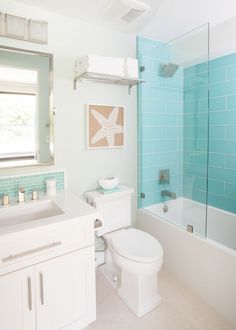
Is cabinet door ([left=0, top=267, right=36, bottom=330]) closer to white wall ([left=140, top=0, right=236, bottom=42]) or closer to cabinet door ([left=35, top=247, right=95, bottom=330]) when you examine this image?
cabinet door ([left=35, top=247, right=95, bottom=330])

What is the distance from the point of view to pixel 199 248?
1756mm

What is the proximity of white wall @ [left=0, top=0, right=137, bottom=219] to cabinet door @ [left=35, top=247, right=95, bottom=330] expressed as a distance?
716 millimetres

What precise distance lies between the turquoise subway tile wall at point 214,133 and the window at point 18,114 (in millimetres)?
1512

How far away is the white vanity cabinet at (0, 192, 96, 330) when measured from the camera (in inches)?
46.3

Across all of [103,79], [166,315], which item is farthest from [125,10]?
[166,315]

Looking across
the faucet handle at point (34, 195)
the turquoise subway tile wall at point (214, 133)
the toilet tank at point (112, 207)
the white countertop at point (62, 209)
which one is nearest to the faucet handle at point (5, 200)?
the white countertop at point (62, 209)

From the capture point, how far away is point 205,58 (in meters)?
2.12

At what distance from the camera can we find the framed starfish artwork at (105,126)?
78.2 inches

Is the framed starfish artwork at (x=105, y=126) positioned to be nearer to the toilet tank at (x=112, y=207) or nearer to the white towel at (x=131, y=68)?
the white towel at (x=131, y=68)

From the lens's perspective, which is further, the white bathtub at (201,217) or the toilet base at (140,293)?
the white bathtub at (201,217)

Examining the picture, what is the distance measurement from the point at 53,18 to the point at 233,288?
A: 7.77 ft

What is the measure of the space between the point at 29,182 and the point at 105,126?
0.82m

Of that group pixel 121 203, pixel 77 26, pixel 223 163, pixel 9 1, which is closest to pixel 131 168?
pixel 121 203

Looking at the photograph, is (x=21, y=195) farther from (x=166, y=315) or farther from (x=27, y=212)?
(x=166, y=315)
